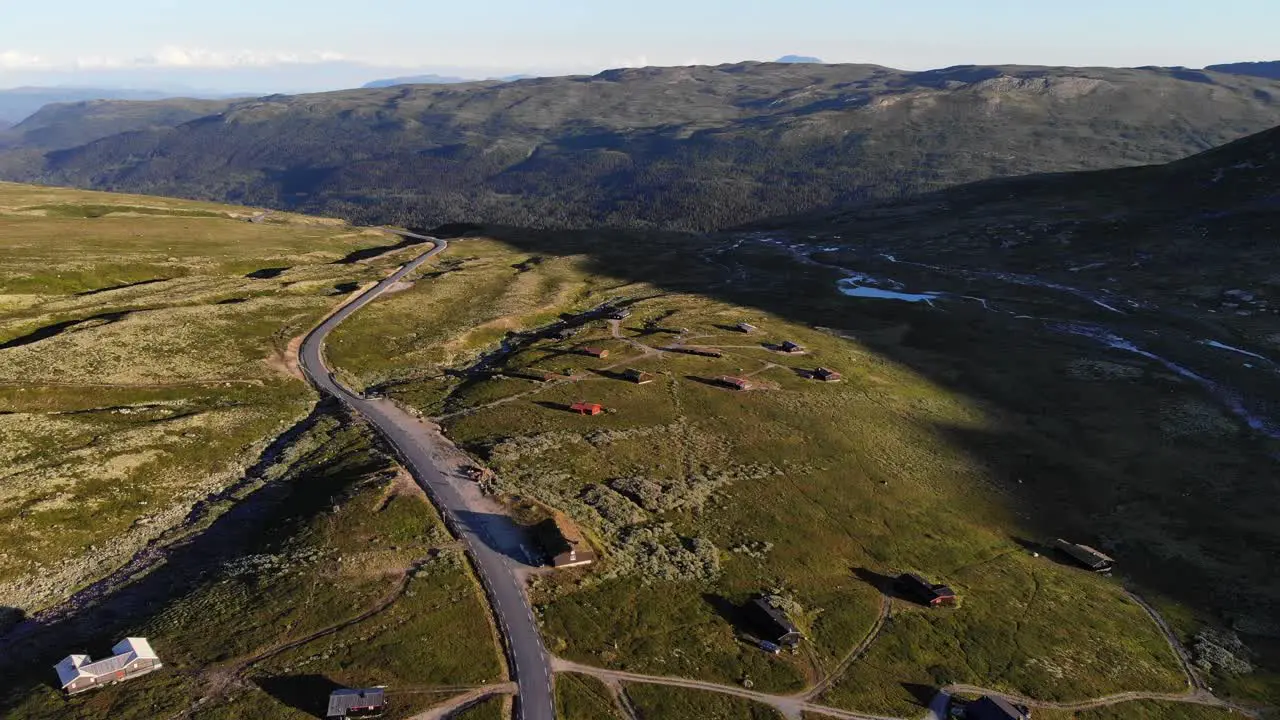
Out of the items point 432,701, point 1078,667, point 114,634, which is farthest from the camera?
point 1078,667

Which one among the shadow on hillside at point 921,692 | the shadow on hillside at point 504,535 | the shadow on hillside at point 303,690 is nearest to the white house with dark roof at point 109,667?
the shadow on hillside at point 303,690

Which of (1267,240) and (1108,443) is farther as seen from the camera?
(1267,240)

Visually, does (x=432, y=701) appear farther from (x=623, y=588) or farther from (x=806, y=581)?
(x=806, y=581)

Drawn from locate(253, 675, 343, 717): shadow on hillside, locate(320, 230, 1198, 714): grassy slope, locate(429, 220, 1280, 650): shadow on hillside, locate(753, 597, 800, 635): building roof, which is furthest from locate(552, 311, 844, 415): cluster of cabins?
locate(253, 675, 343, 717): shadow on hillside

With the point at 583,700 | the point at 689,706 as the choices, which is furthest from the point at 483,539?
the point at 689,706

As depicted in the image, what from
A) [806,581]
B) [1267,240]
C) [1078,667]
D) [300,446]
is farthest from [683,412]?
[1267,240]

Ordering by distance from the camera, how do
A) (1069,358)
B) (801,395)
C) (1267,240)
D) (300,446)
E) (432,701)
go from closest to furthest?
(432,701), (300,446), (801,395), (1069,358), (1267,240)
